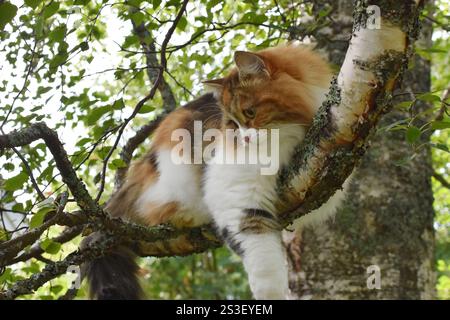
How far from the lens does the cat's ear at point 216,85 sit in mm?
3027

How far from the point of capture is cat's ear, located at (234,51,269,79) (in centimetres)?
280

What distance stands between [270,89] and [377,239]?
1.25m

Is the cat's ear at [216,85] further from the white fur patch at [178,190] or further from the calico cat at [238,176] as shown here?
the white fur patch at [178,190]

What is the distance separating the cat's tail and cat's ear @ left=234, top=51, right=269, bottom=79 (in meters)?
1.13

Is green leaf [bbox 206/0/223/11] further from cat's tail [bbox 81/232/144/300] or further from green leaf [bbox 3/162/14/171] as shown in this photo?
cat's tail [bbox 81/232/144/300]

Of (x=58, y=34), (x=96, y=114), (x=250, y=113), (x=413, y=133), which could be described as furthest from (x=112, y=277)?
(x=413, y=133)

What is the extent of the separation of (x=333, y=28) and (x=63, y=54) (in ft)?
6.29

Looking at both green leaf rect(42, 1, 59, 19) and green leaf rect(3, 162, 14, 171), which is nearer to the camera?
green leaf rect(42, 1, 59, 19)

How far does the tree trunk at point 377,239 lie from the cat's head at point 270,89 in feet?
2.40

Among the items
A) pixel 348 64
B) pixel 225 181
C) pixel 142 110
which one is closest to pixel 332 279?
pixel 225 181

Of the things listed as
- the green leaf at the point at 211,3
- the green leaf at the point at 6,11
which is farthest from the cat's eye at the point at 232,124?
the green leaf at the point at 6,11

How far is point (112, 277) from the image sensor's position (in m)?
3.02

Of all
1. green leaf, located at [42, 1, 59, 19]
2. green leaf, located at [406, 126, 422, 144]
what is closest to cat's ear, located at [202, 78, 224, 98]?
green leaf, located at [42, 1, 59, 19]

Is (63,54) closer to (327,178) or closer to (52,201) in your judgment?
(52,201)
